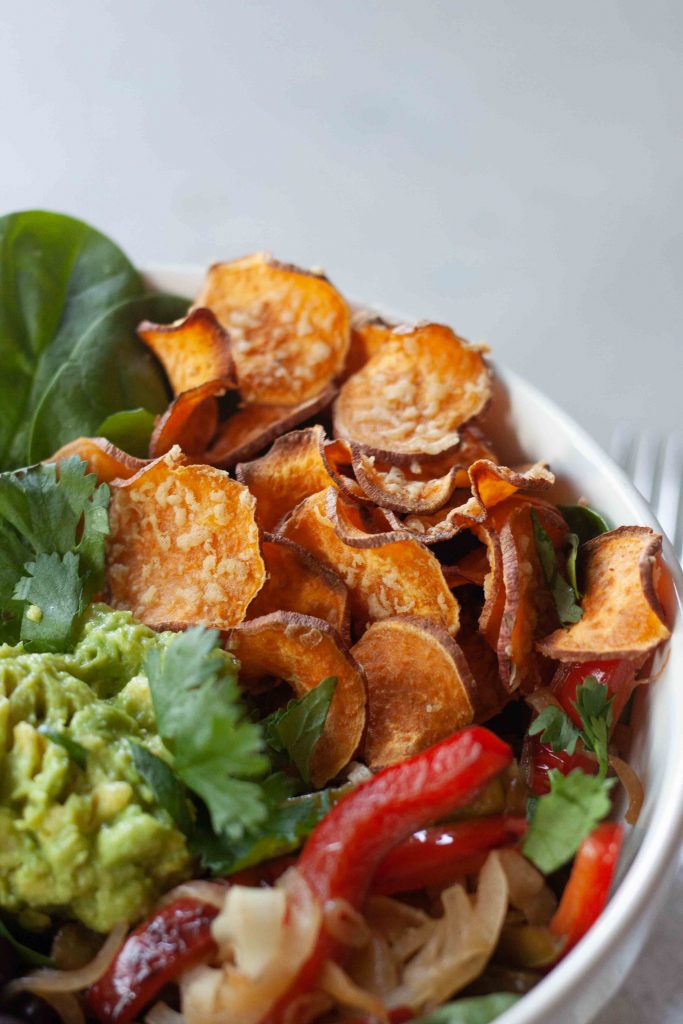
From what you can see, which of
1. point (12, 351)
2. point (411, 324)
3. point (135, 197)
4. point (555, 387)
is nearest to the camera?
point (411, 324)

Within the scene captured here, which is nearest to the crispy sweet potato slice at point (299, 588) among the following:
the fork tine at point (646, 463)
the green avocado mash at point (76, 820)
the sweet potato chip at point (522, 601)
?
the sweet potato chip at point (522, 601)

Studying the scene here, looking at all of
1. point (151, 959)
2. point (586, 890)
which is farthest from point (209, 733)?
point (586, 890)

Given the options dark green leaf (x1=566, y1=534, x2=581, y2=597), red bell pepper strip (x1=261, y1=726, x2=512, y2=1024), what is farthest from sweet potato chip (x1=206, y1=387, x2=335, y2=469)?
red bell pepper strip (x1=261, y1=726, x2=512, y2=1024)

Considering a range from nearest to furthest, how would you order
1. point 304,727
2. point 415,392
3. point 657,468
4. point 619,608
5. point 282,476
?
1. point 304,727
2. point 619,608
3. point 282,476
4. point 415,392
5. point 657,468

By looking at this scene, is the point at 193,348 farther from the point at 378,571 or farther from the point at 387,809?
the point at 387,809

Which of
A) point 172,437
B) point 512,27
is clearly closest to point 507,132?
point 512,27

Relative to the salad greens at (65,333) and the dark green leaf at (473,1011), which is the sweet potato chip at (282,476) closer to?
the salad greens at (65,333)

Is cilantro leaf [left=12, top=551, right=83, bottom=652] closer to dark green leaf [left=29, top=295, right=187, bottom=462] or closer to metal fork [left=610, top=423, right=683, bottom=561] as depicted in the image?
dark green leaf [left=29, top=295, right=187, bottom=462]

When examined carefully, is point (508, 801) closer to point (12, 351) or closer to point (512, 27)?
point (12, 351)
